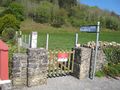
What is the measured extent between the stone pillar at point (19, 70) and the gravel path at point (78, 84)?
272 millimetres

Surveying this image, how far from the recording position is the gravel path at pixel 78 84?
692 cm

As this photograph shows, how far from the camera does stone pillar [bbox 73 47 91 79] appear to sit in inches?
312

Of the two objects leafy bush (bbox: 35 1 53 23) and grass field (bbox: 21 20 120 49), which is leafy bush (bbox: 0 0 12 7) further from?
grass field (bbox: 21 20 120 49)

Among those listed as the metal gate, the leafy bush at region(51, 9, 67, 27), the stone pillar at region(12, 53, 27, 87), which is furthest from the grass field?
the stone pillar at region(12, 53, 27, 87)

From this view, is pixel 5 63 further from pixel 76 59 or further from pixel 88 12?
pixel 88 12

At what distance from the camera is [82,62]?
7.95 metres

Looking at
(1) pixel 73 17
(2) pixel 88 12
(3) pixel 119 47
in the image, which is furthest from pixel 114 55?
(2) pixel 88 12

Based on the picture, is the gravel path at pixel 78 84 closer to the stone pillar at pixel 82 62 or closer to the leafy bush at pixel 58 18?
the stone pillar at pixel 82 62

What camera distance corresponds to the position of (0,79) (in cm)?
426

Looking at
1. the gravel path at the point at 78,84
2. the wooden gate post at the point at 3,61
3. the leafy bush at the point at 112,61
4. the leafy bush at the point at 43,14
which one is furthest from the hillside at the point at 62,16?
the wooden gate post at the point at 3,61

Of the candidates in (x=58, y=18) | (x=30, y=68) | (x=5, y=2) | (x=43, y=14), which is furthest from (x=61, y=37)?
(x=5, y=2)

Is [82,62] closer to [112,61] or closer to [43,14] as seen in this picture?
[112,61]

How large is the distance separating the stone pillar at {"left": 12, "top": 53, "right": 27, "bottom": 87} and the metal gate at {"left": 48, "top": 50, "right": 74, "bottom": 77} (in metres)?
1.45

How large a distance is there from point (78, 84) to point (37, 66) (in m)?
1.61
